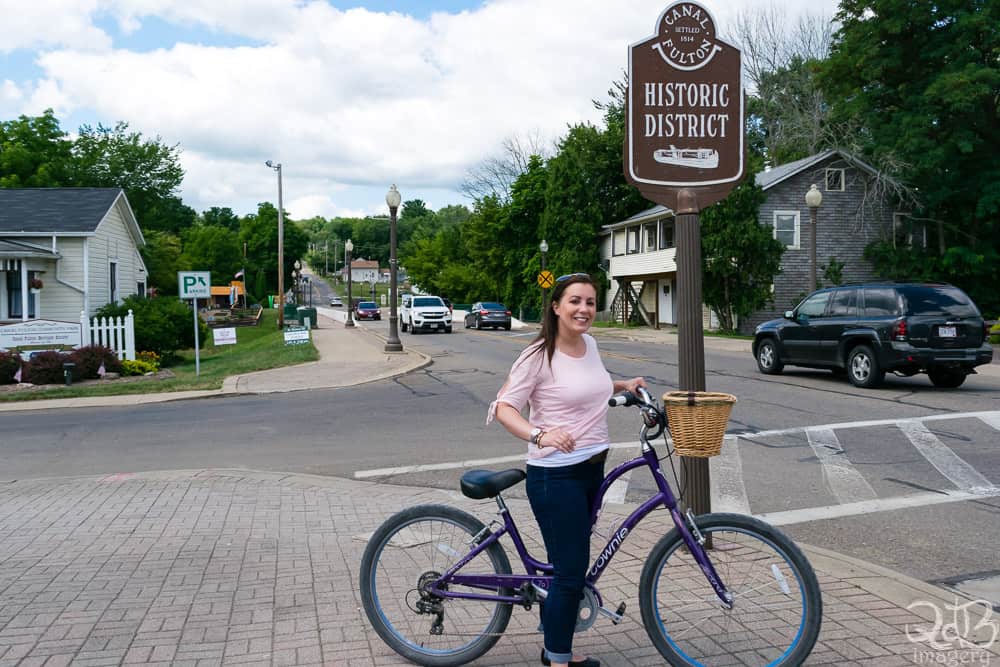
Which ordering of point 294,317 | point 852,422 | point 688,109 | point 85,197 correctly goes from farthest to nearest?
point 294,317
point 85,197
point 852,422
point 688,109

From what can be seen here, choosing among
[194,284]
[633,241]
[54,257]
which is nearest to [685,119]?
[194,284]

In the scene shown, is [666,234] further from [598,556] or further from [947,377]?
[598,556]

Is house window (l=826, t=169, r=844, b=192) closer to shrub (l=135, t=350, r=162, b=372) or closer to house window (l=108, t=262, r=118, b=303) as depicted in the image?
shrub (l=135, t=350, r=162, b=372)

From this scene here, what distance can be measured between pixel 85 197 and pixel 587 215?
3013 cm

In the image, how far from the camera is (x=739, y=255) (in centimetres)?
3394

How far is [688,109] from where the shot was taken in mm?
5258

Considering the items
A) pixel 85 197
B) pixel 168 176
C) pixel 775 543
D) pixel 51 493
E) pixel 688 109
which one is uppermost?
pixel 168 176

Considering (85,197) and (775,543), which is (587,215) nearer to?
(85,197)

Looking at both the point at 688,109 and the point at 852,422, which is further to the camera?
the point at 852,422

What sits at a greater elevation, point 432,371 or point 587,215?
point 587,215

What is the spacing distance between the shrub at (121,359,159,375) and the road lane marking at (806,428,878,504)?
16215 mm

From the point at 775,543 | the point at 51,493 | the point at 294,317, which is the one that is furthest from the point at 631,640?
the point at 294,317

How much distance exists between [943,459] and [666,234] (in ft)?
110

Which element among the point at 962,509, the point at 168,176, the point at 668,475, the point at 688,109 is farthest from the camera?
the point at 168,176
